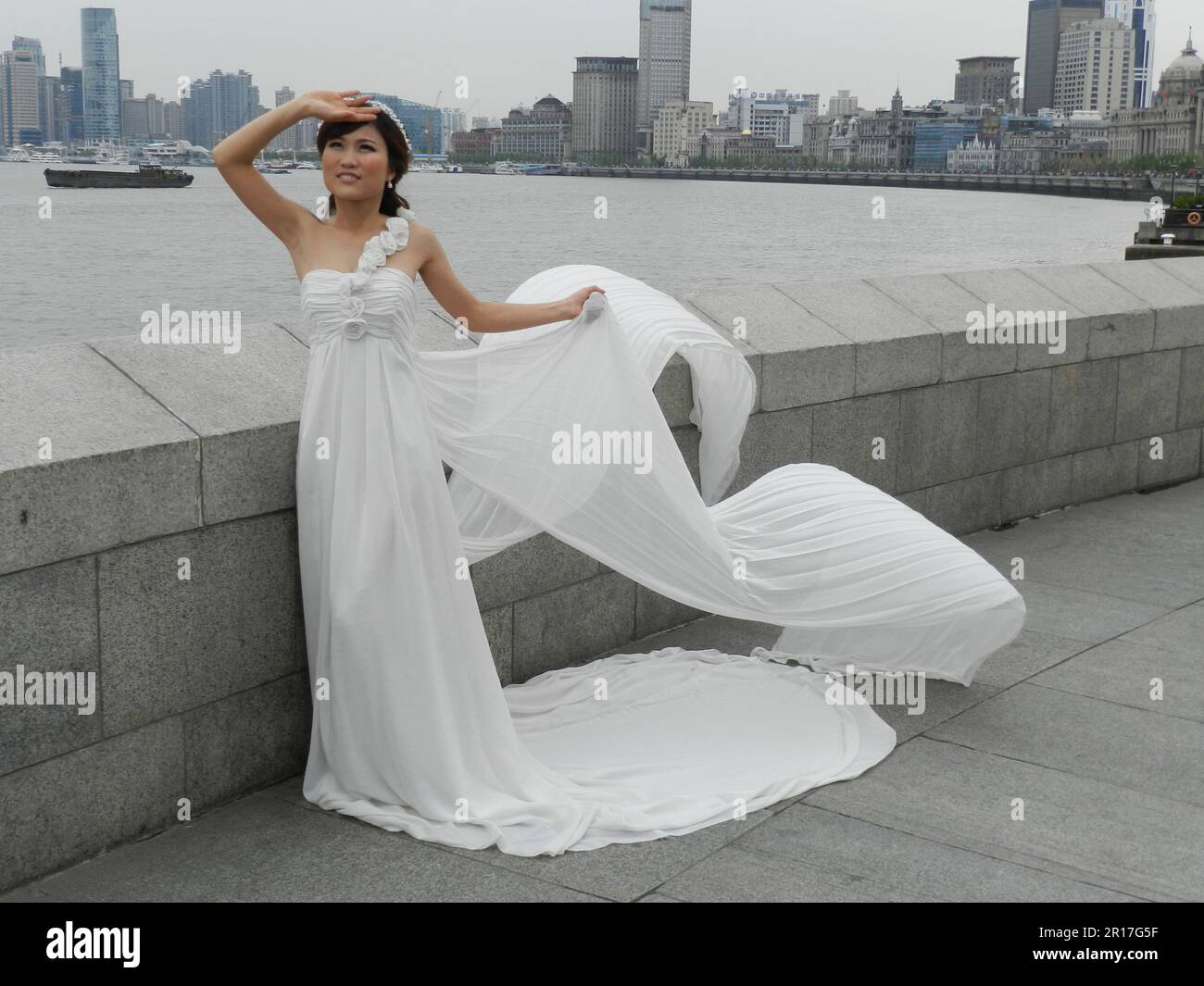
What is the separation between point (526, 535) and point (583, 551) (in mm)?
244

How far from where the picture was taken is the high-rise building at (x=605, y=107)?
158m

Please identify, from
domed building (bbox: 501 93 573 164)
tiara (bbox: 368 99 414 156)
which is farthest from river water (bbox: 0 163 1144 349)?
domed building (bbox: 501 93 573 164)

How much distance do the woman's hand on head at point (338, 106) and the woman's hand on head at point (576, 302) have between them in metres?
0.86

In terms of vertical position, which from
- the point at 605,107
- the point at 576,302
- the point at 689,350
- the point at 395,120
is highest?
the point at 605,107

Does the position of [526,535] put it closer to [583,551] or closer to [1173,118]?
[583,551]

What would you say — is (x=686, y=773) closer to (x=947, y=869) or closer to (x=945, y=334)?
(x=947, y=869)

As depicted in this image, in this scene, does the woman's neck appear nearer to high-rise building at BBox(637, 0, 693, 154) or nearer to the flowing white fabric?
the flowing white fabric

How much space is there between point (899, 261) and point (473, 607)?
60.5m

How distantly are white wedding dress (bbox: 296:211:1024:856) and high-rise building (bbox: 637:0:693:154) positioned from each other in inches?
6398

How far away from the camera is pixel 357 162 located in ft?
13.4

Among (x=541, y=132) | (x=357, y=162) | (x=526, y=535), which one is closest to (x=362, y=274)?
(x=357, y=162)

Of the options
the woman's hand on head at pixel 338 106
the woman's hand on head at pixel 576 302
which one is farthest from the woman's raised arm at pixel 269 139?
the woman's hand on head at pixel 576 302

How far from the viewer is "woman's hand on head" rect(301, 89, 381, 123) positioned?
13.1ft
